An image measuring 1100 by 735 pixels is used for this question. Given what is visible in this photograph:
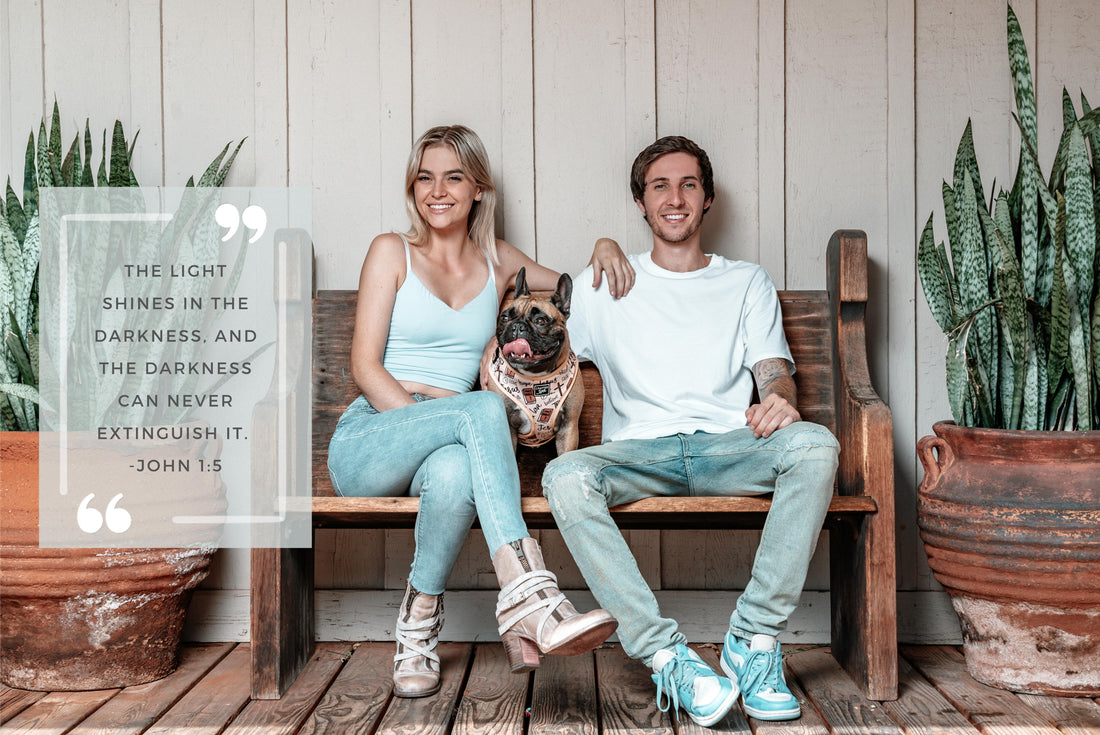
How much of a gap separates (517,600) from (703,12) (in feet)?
5.71

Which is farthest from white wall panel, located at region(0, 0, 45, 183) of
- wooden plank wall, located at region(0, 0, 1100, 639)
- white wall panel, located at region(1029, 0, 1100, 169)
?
white wall panel, located at region(1029, 0, 1100, 169)

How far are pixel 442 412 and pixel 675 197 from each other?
0.86 metres

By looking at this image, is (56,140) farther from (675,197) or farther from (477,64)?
(675,197)

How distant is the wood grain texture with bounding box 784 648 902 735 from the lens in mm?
1804

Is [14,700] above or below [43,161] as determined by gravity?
below

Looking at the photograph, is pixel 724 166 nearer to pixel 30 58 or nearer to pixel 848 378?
pixel 848 378

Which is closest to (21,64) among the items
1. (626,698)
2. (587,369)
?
(587,369)

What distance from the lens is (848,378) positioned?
219cm

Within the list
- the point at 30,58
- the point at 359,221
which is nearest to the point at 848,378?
the point at 359,221

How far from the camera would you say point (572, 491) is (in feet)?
6.03

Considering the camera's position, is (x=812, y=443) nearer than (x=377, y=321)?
Yes

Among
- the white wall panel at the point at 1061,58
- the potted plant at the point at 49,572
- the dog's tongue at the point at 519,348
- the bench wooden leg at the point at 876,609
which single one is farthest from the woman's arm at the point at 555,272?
the white wall panel at the point at 1061,58

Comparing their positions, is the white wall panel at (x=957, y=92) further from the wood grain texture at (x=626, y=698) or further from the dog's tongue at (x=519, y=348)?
the dog's tongue at (x=519, y=348)

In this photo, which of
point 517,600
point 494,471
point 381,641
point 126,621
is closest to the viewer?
point 517,600
